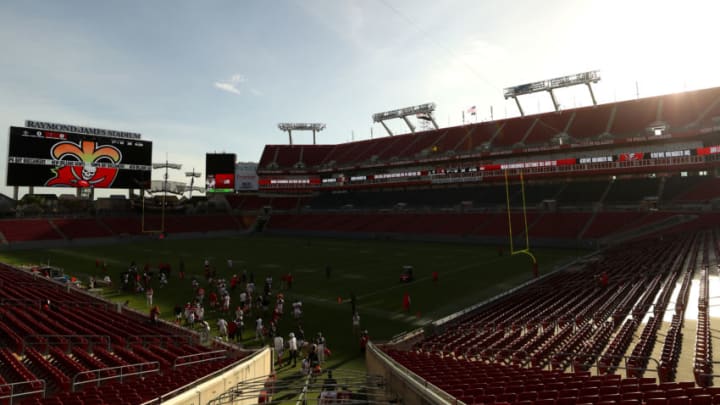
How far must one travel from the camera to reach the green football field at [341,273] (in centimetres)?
1928

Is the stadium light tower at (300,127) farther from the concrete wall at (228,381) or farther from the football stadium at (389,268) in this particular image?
the concrete wall at (228,381)

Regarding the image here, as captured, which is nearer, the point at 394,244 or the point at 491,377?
the point at 491,377

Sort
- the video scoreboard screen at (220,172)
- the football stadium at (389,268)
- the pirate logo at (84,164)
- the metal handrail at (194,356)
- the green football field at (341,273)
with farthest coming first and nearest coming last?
the video scoreboard screen at (220,172), the pirate logo at (84,164), the green football field at (341,273), the metal handrail at (194,356), the football stadium at (389,268)

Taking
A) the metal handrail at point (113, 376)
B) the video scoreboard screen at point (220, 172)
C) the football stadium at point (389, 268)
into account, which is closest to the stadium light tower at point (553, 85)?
the football stadium at point (389, 268)

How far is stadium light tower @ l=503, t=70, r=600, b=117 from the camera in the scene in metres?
62.8

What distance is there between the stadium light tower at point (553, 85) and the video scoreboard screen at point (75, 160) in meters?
62.0

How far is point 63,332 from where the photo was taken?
13.9 metres

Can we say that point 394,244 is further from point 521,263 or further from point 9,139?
point 9,139

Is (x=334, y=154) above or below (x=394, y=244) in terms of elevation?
above

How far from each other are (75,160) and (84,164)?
1.10 m

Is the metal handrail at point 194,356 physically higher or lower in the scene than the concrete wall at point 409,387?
lower

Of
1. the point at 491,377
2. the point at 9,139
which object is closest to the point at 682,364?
the point at 491,377

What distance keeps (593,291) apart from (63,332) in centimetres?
2358

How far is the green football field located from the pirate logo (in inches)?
380
